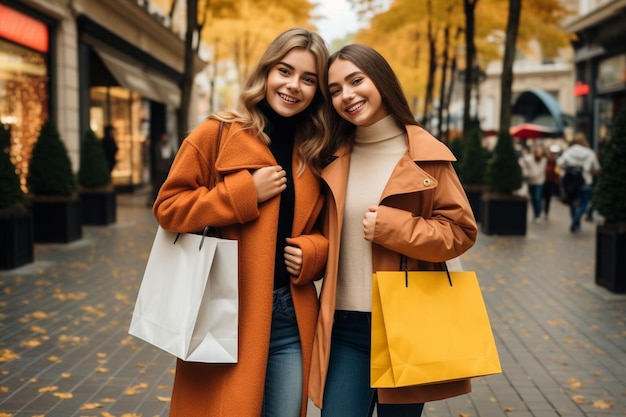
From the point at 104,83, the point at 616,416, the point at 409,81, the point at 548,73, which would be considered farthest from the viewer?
the point at 548,73

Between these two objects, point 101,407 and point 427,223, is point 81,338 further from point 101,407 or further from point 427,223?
point 427,223

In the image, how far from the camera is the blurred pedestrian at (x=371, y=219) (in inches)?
108

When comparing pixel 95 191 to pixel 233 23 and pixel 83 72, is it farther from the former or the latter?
pixel 233 23

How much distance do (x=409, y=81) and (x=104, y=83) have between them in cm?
2248

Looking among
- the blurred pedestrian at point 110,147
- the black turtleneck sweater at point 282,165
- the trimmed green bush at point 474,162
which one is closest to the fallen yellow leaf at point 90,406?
the black turtleneck sweater at point 282,165

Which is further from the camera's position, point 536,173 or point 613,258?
point 536,173

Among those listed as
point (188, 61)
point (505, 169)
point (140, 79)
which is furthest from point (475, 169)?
point (140, 79)

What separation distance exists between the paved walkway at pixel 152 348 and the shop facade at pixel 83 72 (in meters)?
4.99

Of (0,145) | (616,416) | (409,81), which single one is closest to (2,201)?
(0,145)

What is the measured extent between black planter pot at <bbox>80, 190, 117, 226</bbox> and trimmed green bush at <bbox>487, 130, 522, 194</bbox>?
26.0 feet

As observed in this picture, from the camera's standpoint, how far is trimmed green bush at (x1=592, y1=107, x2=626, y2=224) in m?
8.90

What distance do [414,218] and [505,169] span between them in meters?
12.9

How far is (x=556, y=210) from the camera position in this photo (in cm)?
2272

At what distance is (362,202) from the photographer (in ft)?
9.39
